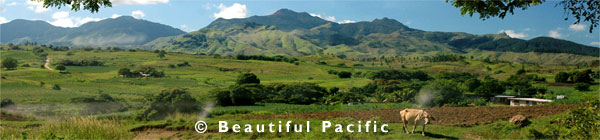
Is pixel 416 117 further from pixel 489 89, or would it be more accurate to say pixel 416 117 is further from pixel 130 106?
pixel 489 89

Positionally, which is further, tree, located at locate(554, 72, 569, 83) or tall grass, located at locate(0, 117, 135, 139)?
tree, located at locate(554, 72, 569, 83)

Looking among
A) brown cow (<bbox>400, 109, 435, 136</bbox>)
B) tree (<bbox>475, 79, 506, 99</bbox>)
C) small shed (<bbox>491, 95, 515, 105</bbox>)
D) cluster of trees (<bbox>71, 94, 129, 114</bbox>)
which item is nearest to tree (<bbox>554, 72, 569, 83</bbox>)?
tree (<bbox>475, 79, 506, 99</bbox>)

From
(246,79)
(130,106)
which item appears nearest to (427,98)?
(130,106)

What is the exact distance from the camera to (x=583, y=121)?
9.48 meters

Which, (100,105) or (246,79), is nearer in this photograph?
(100,105)

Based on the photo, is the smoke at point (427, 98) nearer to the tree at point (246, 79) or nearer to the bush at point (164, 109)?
the bush at point (164, 109)

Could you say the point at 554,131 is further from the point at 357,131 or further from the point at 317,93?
the point at 317,93

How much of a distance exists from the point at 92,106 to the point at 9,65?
37666 millimetres

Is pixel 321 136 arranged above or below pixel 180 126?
above

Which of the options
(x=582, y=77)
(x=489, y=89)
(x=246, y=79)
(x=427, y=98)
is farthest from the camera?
(x=582, y=77)

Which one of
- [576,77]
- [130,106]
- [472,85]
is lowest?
[130,106]

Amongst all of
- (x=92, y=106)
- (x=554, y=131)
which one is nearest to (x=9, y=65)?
(x=92, y=106)

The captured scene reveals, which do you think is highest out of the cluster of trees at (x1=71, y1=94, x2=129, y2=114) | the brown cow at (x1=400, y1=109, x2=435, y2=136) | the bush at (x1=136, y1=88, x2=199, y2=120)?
the brown cow at (x1=400, y1=109, x2=435, y2=136)

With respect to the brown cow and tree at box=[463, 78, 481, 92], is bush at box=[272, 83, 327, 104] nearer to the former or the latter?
tree at box=[463, 78, 481, 92]
